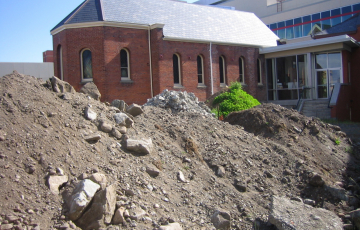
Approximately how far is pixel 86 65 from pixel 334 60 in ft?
51.6

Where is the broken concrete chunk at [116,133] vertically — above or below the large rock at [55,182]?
above

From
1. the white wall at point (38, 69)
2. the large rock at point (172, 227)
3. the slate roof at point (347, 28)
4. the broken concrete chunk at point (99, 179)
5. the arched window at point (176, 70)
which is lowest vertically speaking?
the large rock at point (172, 227)

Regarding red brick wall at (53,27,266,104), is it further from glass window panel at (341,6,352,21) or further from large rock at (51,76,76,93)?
glass window panel at (341,6,352,21)

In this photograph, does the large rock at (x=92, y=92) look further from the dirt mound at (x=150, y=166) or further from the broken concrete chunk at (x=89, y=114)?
the broken concrete chunk at (x=89, y=114)

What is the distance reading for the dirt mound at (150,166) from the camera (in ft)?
17.4

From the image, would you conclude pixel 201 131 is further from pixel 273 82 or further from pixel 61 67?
pixel 273 82

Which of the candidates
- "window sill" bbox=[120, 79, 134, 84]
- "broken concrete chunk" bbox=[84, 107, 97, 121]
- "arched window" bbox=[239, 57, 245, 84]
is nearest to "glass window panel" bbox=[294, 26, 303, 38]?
"arched window" bbox=[239, 57, 245, 84]

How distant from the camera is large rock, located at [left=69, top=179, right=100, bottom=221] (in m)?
5.05

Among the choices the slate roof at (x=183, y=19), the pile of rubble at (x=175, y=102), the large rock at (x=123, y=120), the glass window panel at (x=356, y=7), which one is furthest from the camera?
the glass window panel at (x=356, y=7)

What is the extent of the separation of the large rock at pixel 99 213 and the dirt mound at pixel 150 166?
92 millimetres

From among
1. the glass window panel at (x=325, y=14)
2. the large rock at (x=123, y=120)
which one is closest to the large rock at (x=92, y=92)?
the large rock at (x=123, y=120)

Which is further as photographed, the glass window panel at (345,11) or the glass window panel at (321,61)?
the glass window panel at (345,11)

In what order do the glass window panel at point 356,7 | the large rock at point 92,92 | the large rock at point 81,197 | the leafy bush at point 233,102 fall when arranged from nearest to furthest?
the large rock at point 81,197 < the large rock at point 92,92 < the leafy bush at point 233,102 < the glass window panel at point 356,7

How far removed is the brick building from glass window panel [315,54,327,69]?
493 cm
